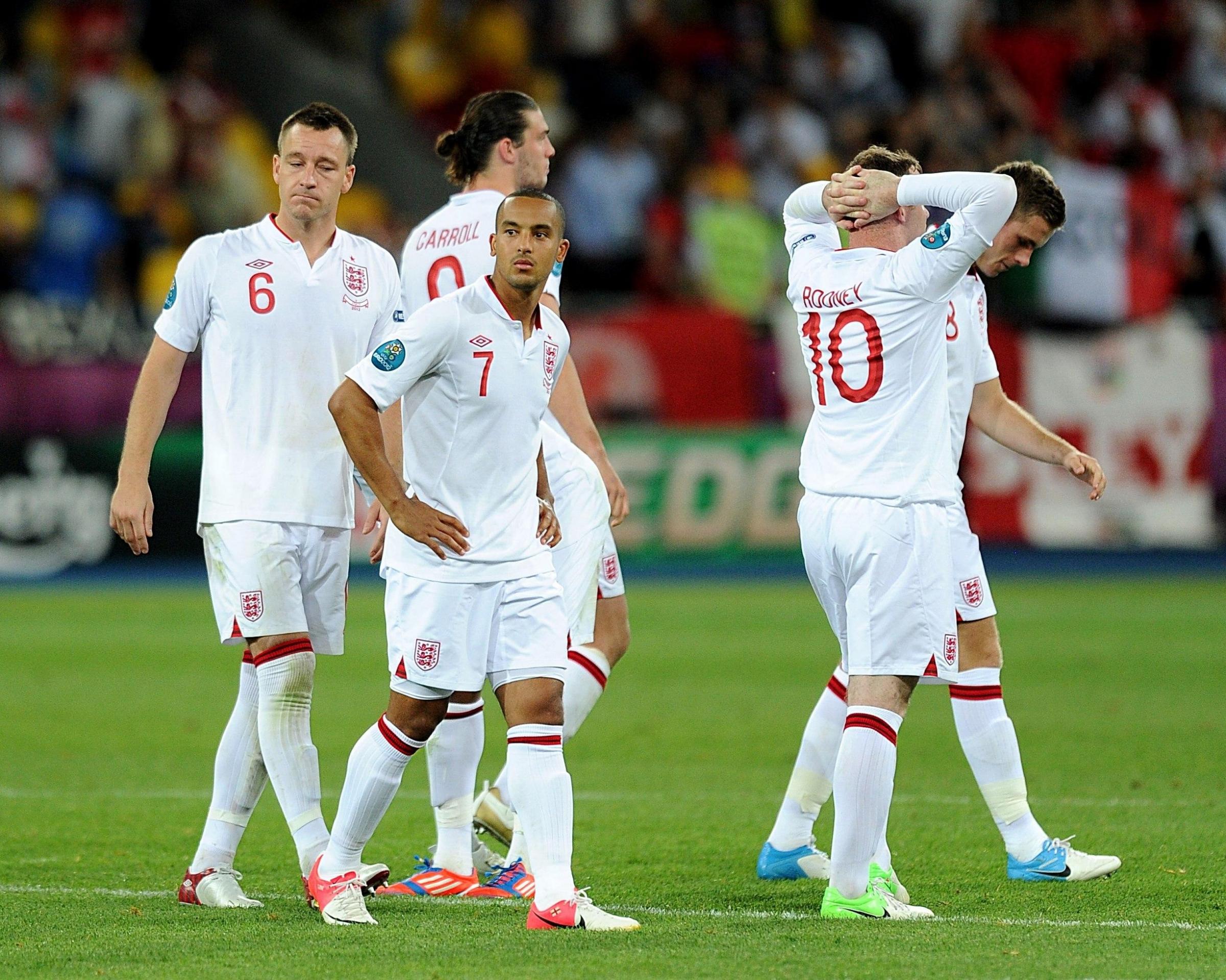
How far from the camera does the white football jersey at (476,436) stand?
5285 mm

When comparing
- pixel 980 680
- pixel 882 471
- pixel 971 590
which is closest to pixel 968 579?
pixel 971 590

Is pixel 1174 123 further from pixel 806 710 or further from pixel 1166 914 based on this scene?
pixel 1166 914

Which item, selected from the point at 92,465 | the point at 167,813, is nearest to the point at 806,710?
the point at 167,813

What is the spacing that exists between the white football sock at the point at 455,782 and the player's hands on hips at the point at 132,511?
109 centimetres

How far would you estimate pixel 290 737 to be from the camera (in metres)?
5.72

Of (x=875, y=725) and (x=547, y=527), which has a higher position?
(x=547, y=527)

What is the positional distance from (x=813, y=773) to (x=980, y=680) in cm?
63

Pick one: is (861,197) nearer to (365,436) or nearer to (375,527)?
(365,436)

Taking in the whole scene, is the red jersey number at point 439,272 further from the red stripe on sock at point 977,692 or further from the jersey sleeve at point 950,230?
the red stripe on sock at point 977,692

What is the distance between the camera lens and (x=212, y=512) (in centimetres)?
580

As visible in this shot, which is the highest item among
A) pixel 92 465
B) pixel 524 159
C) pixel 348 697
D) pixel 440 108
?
pixel 440 108

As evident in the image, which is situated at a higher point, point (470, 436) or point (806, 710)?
point (470, 436)

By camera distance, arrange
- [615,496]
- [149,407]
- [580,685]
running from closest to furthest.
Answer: [149,407]
[615,496]
[580,685]

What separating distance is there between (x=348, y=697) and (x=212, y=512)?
16.8 feet
